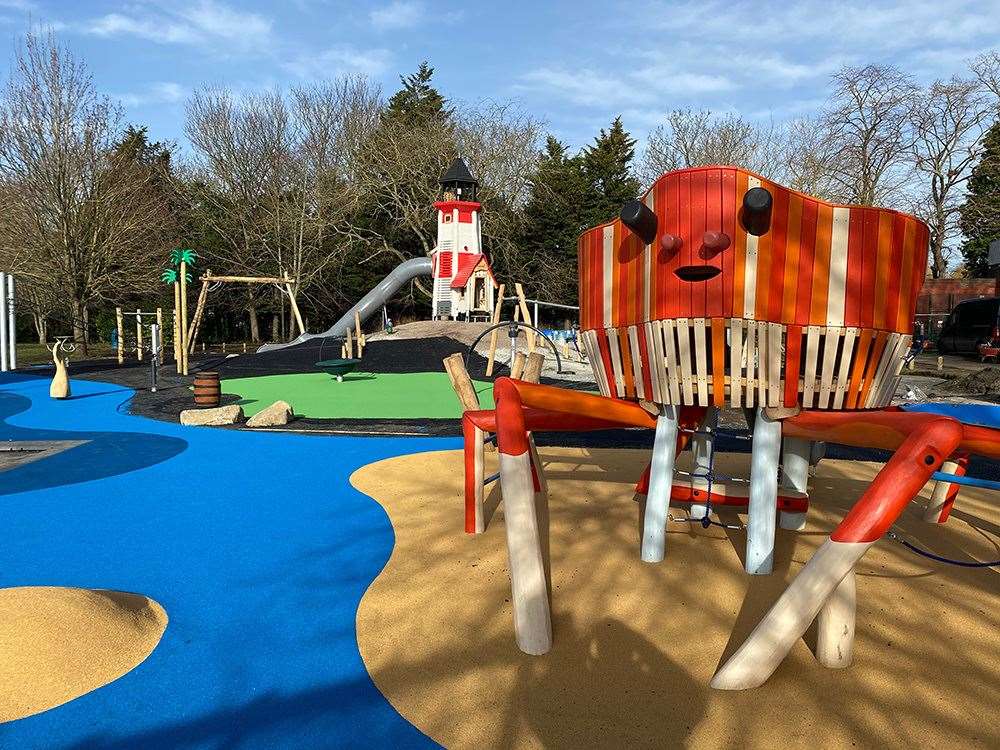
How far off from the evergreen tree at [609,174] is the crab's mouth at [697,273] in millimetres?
40638

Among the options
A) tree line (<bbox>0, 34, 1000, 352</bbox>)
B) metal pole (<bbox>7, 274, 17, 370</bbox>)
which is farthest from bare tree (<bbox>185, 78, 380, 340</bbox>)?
metal pole (<bbox>7, 274, 17, 370</bbox>)

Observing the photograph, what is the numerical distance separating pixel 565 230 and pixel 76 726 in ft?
137

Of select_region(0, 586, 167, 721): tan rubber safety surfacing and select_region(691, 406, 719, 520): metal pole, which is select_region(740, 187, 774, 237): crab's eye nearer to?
select_region(691, 406, 719, 520): metal pole

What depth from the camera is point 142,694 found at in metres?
3.20

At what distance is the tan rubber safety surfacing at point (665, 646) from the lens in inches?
117

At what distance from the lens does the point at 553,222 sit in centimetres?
4266

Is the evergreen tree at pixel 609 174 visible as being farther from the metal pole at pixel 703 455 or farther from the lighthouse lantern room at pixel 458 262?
the metal pole at pixel 703 455

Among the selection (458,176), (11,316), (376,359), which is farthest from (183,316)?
(458,176)

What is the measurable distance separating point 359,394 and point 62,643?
13.3 m

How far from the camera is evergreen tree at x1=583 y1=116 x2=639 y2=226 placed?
145 ft

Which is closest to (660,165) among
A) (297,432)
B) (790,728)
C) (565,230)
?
(565,230)

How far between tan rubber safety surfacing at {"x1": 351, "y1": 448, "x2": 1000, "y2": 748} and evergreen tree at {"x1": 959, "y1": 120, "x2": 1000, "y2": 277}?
3189cm

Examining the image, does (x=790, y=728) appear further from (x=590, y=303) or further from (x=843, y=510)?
(x=843, y=510)

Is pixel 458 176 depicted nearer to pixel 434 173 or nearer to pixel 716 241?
pixel 434 173
